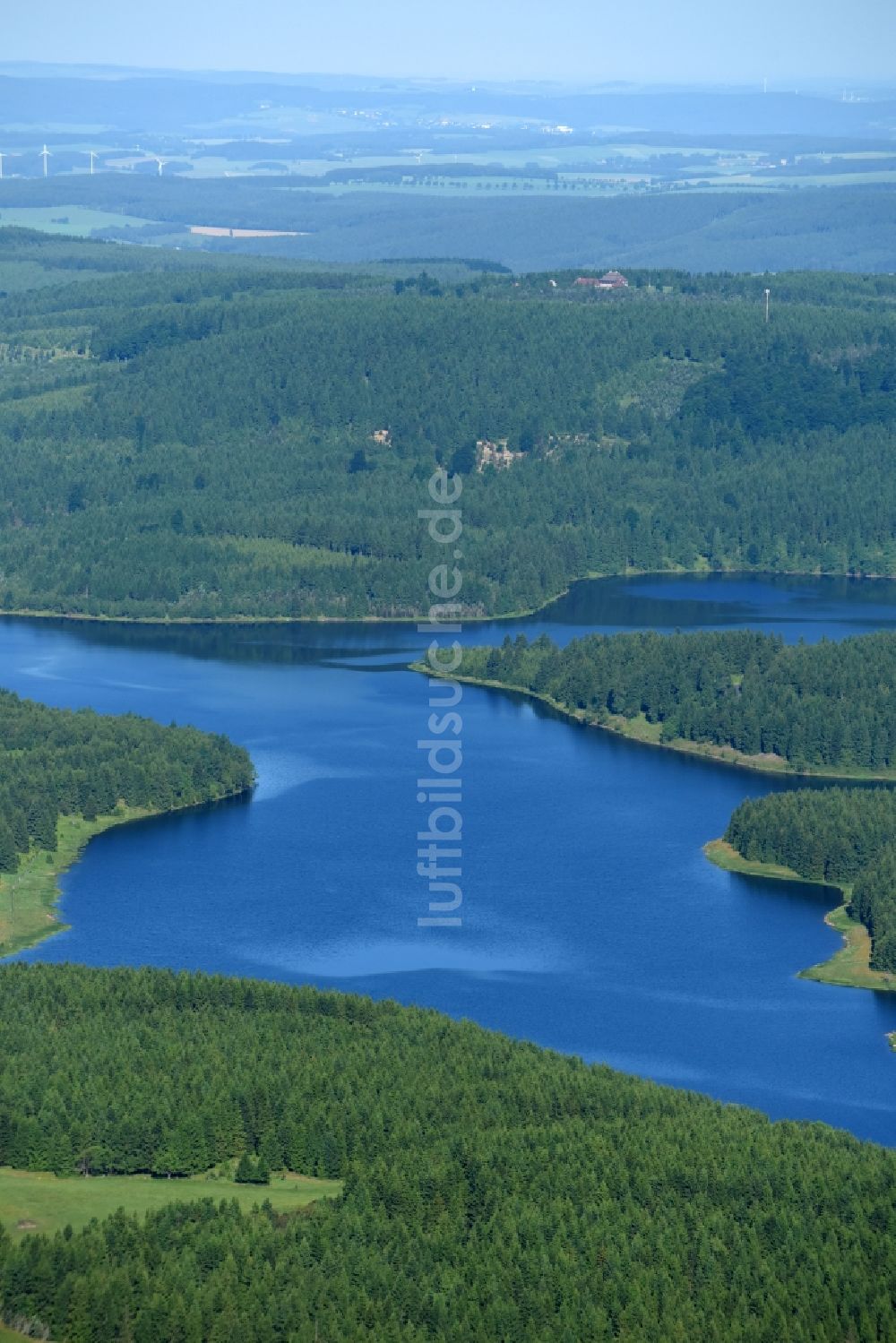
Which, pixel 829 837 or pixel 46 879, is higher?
pixel 829 837

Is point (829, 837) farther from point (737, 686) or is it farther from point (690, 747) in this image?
point (737, 686)

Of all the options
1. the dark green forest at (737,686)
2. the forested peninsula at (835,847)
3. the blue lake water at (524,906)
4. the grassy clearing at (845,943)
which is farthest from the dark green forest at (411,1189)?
the dark green forest at (737,686)

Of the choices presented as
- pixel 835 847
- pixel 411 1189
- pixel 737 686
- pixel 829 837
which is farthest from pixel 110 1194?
pixel 737 686

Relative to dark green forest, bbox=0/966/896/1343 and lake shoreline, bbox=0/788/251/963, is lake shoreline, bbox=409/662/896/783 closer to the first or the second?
lake shoreline, bbox=0/788/251/963

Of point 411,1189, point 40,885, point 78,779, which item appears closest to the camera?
point 411,1189

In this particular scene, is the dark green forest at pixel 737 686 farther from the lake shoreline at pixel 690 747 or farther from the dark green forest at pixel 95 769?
the dark green forest at pixel 95 769

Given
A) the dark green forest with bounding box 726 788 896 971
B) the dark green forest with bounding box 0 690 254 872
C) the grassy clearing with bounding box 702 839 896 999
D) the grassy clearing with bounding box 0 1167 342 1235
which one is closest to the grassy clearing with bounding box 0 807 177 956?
the dark green forest with bounding box 0 690 254 872
